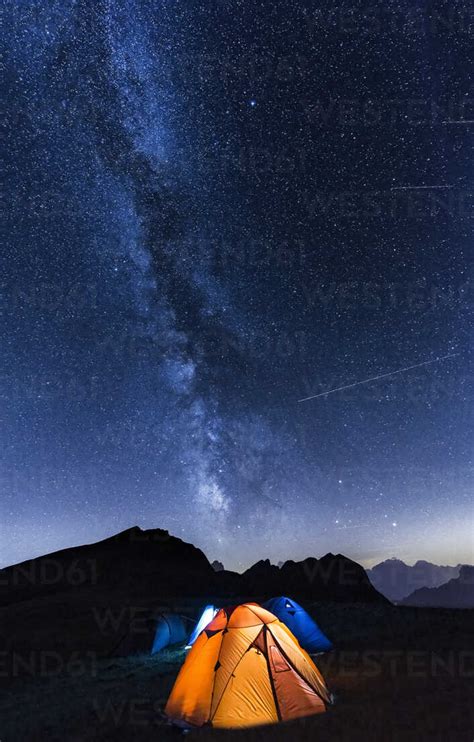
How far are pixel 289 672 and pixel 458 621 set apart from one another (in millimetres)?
17587

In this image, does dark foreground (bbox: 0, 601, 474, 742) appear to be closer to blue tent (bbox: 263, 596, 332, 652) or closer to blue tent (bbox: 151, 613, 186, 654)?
blue tent (bbox: 263, 596, 332, 652)

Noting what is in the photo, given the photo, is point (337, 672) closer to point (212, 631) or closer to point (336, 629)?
point (212, 631)

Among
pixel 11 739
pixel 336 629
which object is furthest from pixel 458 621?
pixel 11 739

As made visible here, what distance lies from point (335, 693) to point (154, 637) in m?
14.5

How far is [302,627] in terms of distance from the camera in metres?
18.5

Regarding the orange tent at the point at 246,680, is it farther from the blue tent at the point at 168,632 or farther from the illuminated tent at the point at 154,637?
the illuminated tent at the point at 154,637

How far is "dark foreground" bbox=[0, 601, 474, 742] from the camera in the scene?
9531mm

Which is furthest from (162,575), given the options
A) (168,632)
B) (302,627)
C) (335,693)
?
(335,693)

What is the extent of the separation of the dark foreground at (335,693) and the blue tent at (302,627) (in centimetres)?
78

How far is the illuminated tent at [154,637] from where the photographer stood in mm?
23844

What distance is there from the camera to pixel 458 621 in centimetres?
2434

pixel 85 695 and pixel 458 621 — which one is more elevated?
pixel 458 621

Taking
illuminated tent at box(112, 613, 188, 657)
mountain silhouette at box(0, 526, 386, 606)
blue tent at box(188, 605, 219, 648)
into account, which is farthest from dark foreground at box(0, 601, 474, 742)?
mountain silhouette at box(0, 526, 386, 606)

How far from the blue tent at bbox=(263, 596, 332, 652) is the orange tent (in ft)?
24.1
